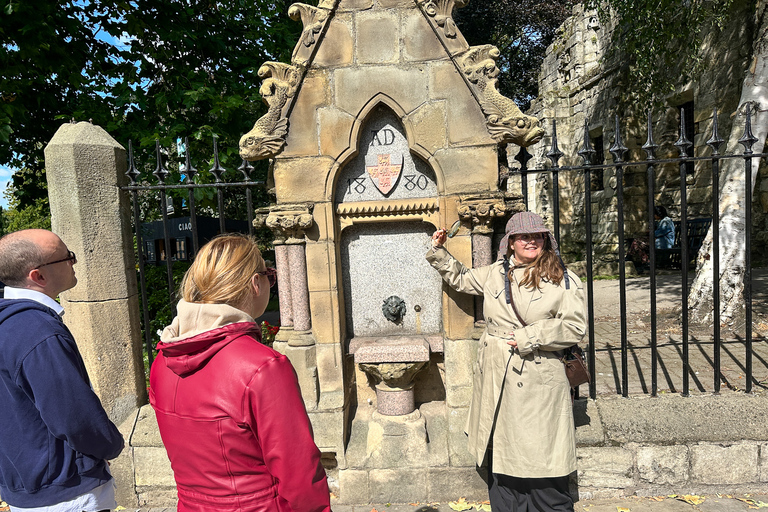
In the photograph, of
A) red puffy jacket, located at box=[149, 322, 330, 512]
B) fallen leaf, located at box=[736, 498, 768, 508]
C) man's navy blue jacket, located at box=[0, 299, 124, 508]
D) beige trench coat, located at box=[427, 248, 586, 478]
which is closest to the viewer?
red puffy jacket, located at box=[149, 322, 330, 512]

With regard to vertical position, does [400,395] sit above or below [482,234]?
below

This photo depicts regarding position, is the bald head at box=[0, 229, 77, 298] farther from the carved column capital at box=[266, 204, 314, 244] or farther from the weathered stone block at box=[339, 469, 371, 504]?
the weathered stone block at box=[339, 469, 371, 504]

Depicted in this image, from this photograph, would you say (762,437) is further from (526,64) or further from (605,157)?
(526,64)

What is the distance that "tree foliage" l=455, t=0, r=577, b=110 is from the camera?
65.1 feet

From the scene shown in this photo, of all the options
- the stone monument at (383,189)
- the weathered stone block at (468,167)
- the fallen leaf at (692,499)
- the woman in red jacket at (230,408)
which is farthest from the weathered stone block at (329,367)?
the fallen leaf at (692,499)

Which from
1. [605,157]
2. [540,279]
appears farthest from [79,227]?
[605,157]

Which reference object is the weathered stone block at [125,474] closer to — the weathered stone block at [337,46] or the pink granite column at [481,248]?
the pink granite column at [481,248]

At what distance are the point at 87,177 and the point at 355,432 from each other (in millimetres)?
2538

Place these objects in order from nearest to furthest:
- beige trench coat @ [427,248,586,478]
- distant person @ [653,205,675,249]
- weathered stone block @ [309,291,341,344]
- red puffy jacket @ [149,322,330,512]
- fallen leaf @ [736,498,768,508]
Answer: red puffy jacket @ [149,322,330,512], beige trench coat @ [427,248,586,478], fallen leaf @ [736,498,768,508], weathered stone block @ [309,291,341,344], distant person @ [653,205,675,249]

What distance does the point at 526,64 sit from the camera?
21.5 m

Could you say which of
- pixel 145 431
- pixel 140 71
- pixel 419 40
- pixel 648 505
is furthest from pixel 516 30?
pixel 145 431

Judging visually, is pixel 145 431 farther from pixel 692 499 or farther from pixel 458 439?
pixel 692 499

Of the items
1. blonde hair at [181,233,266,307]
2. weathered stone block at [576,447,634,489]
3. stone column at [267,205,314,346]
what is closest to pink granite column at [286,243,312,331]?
stone column at [267,205,314,346]

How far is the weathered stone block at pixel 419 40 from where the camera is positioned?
10.5 ft
